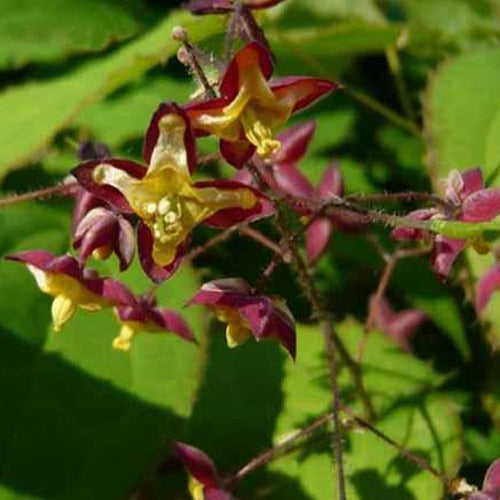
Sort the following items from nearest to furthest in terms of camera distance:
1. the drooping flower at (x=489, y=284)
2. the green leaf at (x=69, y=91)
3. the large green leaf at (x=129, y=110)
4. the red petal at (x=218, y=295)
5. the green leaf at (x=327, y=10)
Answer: the red petal at (x=218, y=295)
the drooping flower at (x=489, y=284)
the green leaf at (x=69, y=91)
the large green leaf at (x=129, y=110)
the green leaf at (x=327, y=10)

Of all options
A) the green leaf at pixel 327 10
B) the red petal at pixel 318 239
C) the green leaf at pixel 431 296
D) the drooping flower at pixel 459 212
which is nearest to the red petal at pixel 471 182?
the drooping flower at pixel 459 212

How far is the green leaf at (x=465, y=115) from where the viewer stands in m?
1.50

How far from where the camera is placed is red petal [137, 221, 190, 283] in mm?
1085

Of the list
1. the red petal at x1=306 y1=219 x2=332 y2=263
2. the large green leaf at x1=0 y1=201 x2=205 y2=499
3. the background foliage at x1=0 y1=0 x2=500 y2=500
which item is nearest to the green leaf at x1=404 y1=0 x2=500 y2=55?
the background foliage at x1=0 y1=0 x2=500 y2=500

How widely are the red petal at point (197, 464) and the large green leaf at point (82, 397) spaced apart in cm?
12

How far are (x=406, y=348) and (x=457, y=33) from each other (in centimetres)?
52

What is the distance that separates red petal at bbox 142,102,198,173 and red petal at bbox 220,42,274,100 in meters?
0.05

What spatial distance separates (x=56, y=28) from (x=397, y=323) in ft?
1.90

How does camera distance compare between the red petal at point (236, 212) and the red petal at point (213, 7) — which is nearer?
the red petal at point (236, 212)

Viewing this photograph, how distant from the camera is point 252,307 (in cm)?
112

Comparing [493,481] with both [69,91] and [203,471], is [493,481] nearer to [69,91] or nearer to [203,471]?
[203,471]

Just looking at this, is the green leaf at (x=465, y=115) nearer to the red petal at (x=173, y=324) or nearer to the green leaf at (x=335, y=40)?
the green leaf at (x=335, y=40)

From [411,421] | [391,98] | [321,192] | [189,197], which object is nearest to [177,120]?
[189,197]

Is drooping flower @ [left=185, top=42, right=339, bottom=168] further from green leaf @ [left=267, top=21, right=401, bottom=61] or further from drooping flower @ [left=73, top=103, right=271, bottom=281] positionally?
green leaf @ [left=267, top=21, right=401, bottom=61]
